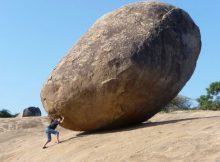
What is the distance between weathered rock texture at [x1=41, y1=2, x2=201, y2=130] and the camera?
414 inches

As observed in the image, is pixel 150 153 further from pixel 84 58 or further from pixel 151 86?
pixel 84 58

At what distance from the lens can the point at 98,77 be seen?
1060cm

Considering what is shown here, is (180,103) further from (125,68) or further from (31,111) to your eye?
(125,68)

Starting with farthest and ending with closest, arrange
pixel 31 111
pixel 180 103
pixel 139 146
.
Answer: pixel 180 103 → pixel 31 111 → pixel 139 146

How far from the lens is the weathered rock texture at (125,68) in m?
10.5

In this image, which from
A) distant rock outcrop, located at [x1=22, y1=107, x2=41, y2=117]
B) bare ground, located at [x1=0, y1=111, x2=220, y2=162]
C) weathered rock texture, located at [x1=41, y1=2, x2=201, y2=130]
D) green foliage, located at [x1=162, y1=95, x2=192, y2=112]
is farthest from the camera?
green foliage, located at [x1=162, y1=95, x2=192, y2=112]

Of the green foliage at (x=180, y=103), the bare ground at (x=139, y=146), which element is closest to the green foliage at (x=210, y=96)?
the green foliage at (x=180, y=103)

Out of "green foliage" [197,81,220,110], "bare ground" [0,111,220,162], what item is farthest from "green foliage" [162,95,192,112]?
"bare ground" [0,111,220,162]

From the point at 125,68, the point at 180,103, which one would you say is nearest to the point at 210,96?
the point at 180,103

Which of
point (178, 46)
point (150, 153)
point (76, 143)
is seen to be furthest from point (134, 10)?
point (150, 153)

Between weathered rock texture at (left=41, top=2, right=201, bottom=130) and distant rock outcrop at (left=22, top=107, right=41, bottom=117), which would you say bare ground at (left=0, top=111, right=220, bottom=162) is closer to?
weathered rock texture at (left=41, top=2, right=201, bottom=130)

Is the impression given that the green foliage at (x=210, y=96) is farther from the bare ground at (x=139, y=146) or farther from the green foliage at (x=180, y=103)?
the bare ground at (x=139, y=146)

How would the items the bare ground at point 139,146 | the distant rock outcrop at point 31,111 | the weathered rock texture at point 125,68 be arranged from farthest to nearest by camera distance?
1. the distant rock outcrop at point 31,111
2. the weathered rock texture at point 125,68
3. the bare ground at point 139,146

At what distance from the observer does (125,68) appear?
34.1 feet
